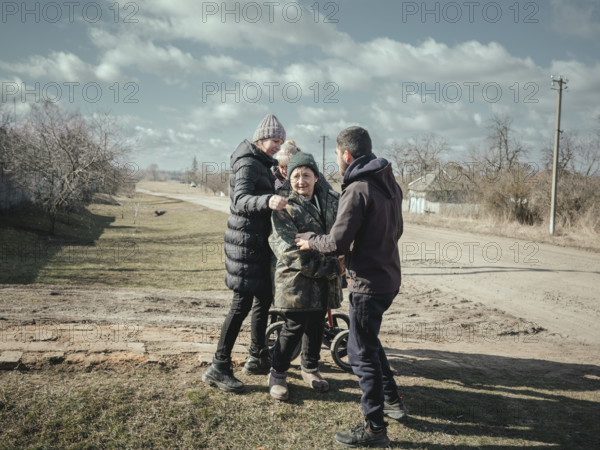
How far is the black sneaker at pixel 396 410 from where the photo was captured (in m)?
3.33

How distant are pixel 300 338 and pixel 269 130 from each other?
5.77 ft

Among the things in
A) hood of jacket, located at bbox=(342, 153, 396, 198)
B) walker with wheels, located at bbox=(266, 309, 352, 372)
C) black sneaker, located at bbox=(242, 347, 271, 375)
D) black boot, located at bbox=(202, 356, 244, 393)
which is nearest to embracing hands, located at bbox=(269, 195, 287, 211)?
hood of jacket, located at bbox=(342, 153, 396, 198)

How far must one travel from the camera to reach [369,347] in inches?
117

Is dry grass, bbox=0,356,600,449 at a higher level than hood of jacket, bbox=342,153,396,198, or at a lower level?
lower

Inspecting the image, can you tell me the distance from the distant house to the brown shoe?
23660 millimetres

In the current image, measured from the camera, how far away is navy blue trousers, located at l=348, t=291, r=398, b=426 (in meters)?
2.96

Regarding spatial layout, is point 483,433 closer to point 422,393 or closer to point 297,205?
point 422,393

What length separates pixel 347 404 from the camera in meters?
3.55

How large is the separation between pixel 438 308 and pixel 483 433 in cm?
504

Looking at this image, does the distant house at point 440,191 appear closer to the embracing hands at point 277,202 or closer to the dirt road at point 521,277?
the dirt road at point 521,277

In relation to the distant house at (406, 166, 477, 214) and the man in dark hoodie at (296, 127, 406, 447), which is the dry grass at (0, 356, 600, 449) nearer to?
the man in dark hoodie at (296, 127, 406, 447)

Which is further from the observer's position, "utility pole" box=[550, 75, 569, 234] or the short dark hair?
"utility pole" box=[550, 75, 569, 234]

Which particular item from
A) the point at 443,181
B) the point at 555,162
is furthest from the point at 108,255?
the point at 443,181

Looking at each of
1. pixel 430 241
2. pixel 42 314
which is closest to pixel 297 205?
pixel 42 314
